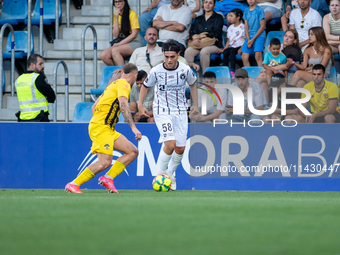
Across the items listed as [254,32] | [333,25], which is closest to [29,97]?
[254,32]

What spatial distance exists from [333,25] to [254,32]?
1.59 m

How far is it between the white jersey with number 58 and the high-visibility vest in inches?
88.1

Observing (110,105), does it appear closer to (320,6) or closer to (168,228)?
(168,228)

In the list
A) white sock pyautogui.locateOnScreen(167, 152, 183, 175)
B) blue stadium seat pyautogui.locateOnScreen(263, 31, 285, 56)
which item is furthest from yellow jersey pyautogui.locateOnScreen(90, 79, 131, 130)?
blue stadium seat pyautogui.locateOnScreen(263, 31, 285, 56)

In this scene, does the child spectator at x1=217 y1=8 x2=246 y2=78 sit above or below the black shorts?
above

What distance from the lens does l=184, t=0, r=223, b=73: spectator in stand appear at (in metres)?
9.95

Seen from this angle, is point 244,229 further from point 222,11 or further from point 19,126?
point 222,11

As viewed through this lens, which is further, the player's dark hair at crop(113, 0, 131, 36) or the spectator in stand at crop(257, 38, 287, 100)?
the player's dark hair at crop(113, 0, 131, 36)

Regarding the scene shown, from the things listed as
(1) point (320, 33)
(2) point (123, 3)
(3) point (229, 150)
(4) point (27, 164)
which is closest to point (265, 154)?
(3) point (229, 150)

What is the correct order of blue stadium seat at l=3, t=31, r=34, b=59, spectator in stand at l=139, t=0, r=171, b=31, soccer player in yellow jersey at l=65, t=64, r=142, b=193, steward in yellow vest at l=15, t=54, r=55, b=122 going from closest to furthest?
soccer player in yellow jersey at l=65, t=64, r=142, b=193, steward in yellow vest at l=15, t=54, r=55, b=122, spectator in stand at l=139, t=0, r=171, b=31, blue stadium seat at l=3, t=31, r=34, b=59

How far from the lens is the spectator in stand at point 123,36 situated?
10203 mm

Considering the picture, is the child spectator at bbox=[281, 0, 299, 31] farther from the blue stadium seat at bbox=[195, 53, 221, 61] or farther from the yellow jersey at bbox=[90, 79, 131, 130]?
the yellow jersey at bbox=[90, 79, 131, 130]

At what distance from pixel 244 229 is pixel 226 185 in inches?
190

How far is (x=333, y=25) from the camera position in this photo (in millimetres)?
10047
